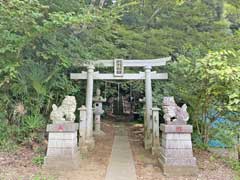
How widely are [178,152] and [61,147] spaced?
2329 millimetres

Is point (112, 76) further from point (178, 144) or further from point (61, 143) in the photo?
point (178, 144)

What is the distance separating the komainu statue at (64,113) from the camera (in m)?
5.82

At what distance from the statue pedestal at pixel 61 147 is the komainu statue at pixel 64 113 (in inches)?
6.4

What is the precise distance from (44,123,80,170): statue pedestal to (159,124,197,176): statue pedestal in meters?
1.86

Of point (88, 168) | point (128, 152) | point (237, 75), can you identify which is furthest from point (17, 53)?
point (237, 75)

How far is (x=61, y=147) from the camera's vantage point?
5.70 metres

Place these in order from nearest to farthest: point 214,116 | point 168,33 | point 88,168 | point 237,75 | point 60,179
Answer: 1. point 60,179
2. point 237,75
3. point 88,168
4. point 214,116
5. point 168,33

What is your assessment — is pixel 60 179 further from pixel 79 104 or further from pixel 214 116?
pixel 79 104

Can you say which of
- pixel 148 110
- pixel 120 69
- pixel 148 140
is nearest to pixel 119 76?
pixel 120 69

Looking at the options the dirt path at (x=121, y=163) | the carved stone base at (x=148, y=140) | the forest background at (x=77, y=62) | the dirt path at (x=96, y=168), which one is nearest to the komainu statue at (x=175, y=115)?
the forest background at (x=77, y=62)

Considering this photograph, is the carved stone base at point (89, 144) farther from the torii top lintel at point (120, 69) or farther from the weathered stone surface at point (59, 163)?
the weathered stone surface at point (59, 163)

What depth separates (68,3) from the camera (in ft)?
23.4

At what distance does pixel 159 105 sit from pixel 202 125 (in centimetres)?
180

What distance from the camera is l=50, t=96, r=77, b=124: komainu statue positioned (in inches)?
229
